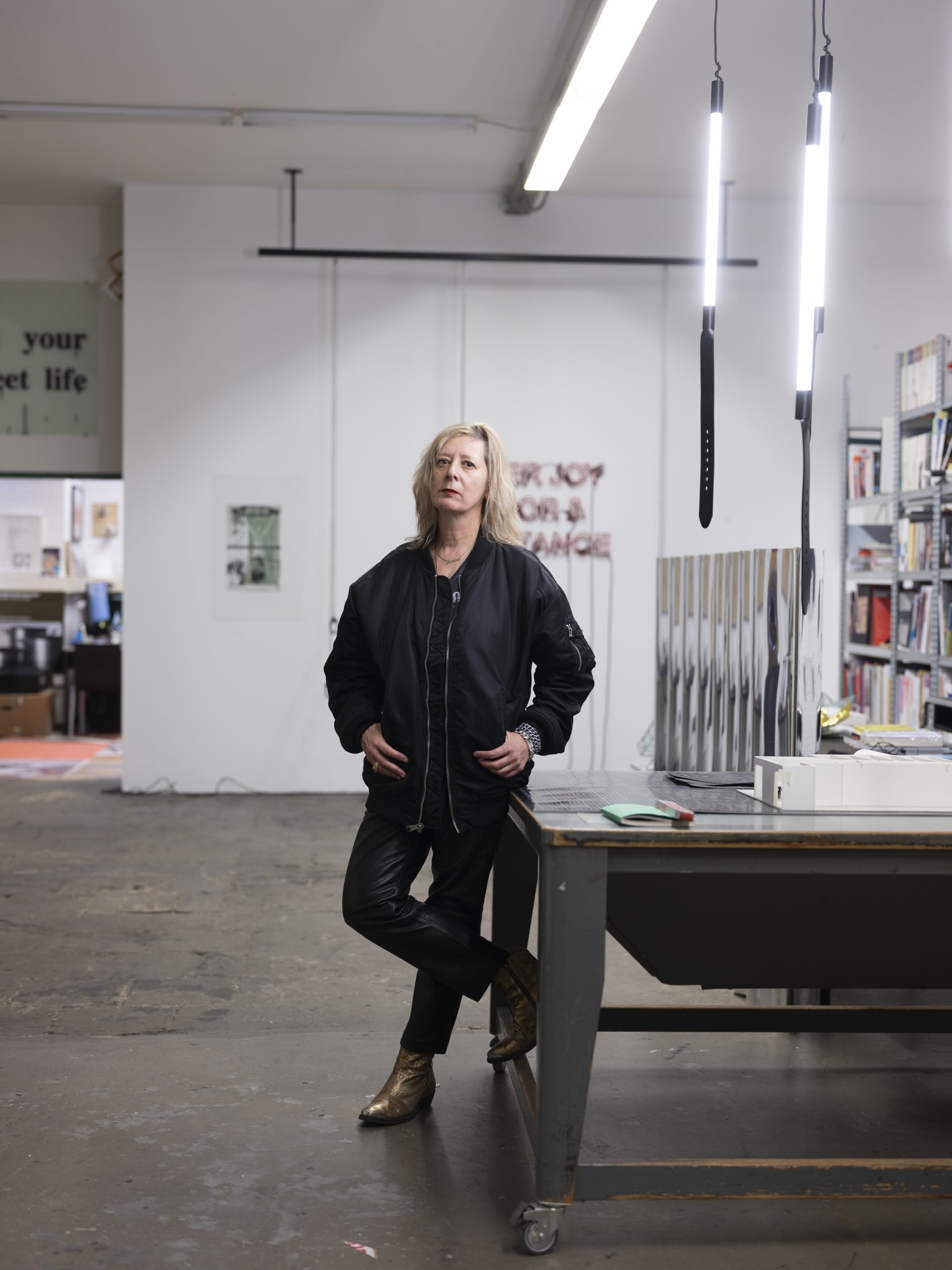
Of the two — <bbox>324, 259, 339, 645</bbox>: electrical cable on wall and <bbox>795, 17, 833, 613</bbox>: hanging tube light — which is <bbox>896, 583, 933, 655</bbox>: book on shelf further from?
<bbox>324, 259, 339, 645</bbox>: electrical cable on wall

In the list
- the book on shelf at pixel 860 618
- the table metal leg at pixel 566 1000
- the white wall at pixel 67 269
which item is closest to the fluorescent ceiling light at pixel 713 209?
the table metal leg at pixel 566 1000

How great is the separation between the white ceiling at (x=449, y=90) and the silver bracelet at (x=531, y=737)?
3.47 metres

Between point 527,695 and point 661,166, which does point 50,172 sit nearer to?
point 661,166

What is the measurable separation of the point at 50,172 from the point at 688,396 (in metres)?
3.98

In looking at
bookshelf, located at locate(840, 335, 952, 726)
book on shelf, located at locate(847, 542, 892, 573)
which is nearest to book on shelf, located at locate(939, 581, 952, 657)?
bookshelf, located at locate(840, 335, 952, 726)

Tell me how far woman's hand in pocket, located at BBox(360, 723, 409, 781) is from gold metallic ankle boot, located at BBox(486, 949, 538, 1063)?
1.67 feet

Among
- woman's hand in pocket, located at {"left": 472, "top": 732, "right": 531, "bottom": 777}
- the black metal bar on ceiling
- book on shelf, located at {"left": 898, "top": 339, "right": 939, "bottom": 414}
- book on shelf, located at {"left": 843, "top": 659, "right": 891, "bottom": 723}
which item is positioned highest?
the black metal bar on ceiling

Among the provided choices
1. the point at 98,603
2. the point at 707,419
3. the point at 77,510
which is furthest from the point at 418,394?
the point at 77,510

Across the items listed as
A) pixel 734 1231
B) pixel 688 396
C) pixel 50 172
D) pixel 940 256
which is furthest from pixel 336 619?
pixel 734 1231

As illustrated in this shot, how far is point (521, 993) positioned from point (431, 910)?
0.29m

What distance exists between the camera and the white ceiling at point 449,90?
4719 mm

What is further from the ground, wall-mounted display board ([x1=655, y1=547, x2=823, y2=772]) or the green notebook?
wall-mounted display board ([x1=655, y1=547, x2=823, y2=772])

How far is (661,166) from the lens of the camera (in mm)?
6375

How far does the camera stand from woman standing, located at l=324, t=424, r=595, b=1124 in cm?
237
